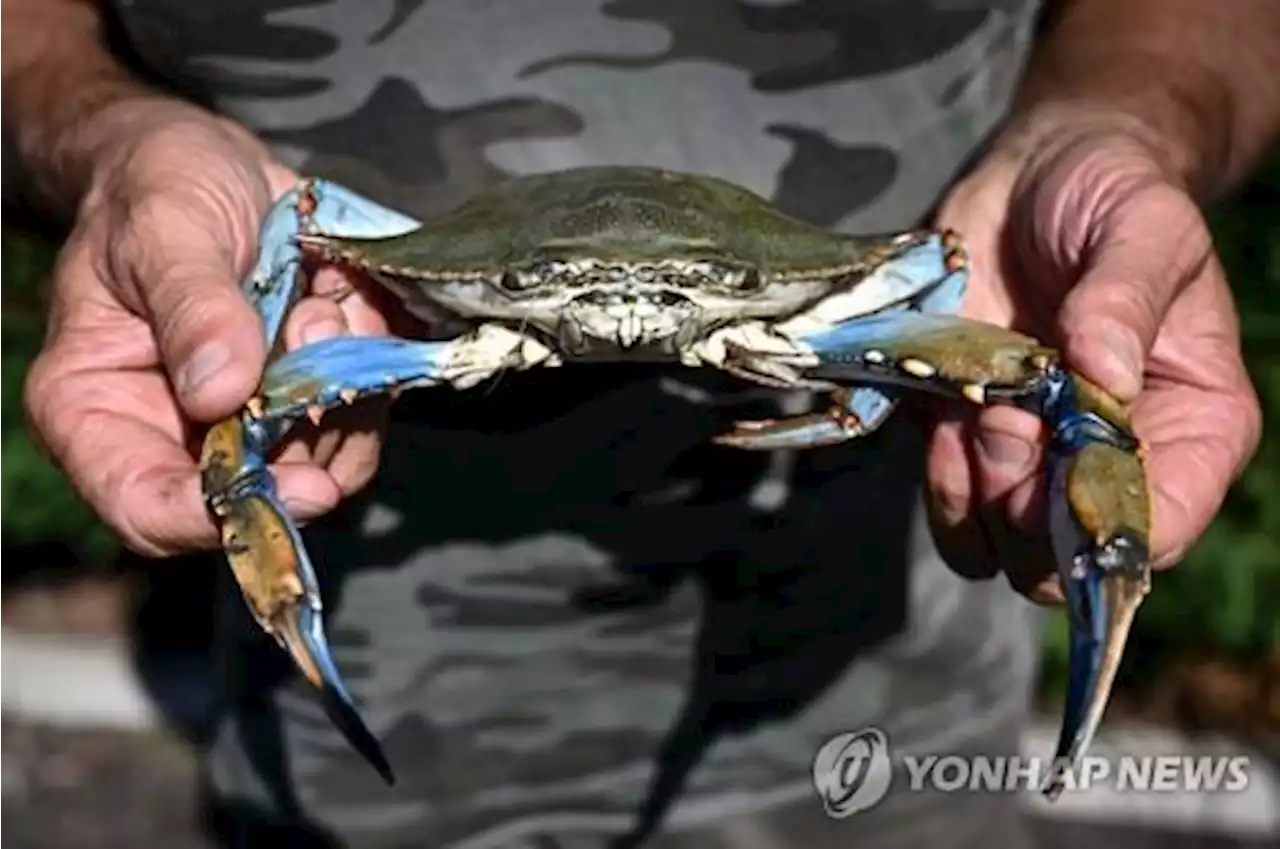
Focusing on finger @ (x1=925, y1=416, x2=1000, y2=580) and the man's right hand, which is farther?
finger @ (x1=925, y1=416, x2=1000, y2=580)

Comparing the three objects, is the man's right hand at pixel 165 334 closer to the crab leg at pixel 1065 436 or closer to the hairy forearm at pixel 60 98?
the hairy forearm at pixel 60 98

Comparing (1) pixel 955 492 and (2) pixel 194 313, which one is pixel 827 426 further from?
(2) pixel 194 313

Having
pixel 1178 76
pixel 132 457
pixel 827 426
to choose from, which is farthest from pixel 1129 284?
pixel 132 457

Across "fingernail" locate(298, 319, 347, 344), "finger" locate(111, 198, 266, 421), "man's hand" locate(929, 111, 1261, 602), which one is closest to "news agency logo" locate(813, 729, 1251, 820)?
"man's hand" locate(929, 111, 1261, 602)

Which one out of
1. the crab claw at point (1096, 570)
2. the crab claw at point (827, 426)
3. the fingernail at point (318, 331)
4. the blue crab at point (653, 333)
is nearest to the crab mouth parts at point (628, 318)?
the blue crab at point (653, 333)

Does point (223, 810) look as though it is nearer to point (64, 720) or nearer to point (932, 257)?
point (932, 257)

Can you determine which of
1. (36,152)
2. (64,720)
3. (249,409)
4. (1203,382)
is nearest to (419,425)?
(249,409)

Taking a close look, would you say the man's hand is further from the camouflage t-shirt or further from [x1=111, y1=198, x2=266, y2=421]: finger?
[x1=111, y1=198, x2=266, y2=421]: finger
